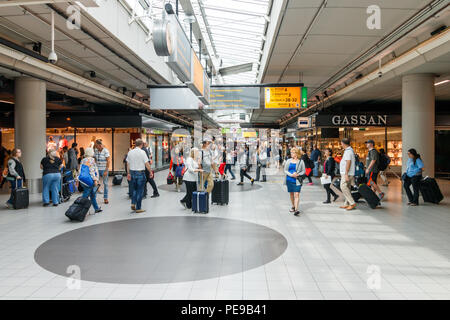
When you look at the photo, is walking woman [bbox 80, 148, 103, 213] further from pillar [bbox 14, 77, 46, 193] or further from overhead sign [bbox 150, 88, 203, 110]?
pillar [bbox 14, 77, 46, 193]

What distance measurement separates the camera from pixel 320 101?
63.7 ft

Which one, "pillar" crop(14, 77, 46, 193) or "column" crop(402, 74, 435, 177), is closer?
"column" crop(402, 74, 435, 177)

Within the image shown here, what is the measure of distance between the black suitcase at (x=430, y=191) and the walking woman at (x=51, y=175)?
36.1ft

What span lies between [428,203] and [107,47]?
34.9ft

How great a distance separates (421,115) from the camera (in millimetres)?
11164

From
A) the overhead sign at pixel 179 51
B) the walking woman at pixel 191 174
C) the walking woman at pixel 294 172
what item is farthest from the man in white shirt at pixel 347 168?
the overhead sign at pixel 179 51

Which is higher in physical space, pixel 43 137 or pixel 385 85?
pixel 385 85

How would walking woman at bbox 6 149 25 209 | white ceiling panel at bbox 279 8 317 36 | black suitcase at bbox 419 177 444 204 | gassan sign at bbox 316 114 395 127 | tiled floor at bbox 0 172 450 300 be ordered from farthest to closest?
gassan sign at bbox 316 114 395 127
black suitcase at bbox 419 177 444 204
walking woman at bbox 6 149 25 209
white ceiling panel at bbox 279 8 317 36
tiled floor at bbox 0 172 450 300

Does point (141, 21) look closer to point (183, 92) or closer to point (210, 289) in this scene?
point (183, 92)

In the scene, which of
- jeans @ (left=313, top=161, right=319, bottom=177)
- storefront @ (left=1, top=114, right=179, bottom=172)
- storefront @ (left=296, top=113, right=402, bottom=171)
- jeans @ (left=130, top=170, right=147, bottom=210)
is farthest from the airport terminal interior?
storefront @ (left=1, top=114, right=179, bottom=172)

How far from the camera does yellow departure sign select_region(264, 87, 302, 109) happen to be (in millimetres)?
12062

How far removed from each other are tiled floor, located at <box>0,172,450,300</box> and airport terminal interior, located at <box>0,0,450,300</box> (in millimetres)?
33

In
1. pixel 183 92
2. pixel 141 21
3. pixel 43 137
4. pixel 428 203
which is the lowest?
pixel 428 203
